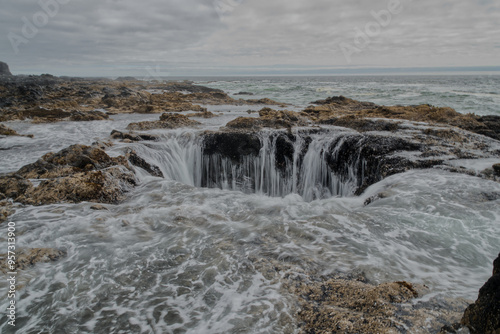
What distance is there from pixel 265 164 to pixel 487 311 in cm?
775

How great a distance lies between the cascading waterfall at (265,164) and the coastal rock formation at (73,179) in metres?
1.94

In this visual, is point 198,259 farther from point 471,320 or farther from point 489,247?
point 489,247

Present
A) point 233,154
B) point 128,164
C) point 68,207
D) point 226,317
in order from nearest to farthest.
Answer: point 226,317
point 68,207
point 128,164
point 233,154

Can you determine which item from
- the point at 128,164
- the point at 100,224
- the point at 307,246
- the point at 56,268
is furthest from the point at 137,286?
the point at 128,164

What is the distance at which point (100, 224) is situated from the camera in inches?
192

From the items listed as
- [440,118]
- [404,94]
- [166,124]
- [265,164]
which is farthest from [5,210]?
[404,94]

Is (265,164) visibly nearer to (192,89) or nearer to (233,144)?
(233,144)

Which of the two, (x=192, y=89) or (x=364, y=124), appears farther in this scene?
(x=192, y=89)

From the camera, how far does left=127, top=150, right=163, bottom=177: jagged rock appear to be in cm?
794

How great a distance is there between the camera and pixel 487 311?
6.38ft

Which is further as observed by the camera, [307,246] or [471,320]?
[307,246]

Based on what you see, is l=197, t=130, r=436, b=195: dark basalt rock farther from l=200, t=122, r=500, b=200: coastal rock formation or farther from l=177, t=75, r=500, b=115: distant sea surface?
l=177, t=75, r=500, b=115: distant sea surface

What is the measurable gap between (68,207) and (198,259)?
3205 millimetres

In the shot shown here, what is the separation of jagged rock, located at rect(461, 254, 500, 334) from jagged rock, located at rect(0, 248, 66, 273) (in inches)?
193
